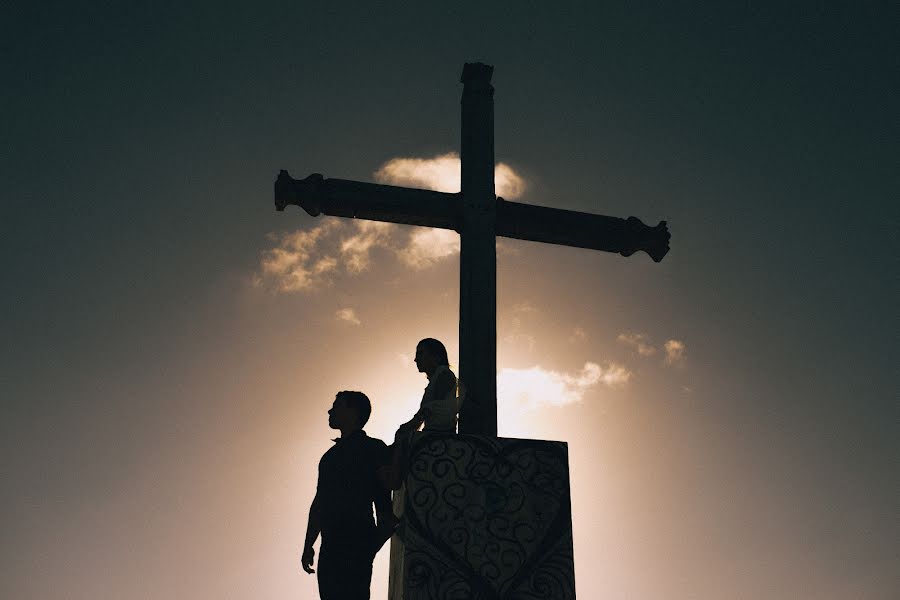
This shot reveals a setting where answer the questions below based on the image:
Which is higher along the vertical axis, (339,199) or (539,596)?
(339,199)

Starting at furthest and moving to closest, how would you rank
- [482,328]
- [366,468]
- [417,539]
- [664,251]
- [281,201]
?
[664,251] → [281,201] → [482,328] → [366,468] → [417,539]

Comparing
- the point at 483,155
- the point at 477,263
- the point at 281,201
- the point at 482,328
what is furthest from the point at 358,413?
the point at 483,155

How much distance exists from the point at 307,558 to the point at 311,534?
15 cm

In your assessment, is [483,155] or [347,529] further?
[483,155]

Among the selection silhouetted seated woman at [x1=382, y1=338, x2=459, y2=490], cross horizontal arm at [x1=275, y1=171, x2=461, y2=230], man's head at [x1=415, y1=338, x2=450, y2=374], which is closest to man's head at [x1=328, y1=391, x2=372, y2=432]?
silhouetted seated woman at [x1=382, y1=338, x2=459, y2=490]

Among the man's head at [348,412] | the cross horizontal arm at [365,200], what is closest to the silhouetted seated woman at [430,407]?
the man's head at [348,412]

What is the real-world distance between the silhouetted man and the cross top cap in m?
3.39

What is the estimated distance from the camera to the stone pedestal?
5.16 metres

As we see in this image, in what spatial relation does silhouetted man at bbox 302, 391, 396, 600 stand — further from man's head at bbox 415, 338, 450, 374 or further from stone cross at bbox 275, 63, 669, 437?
stone cross at bbox 275, 63, 669, 437

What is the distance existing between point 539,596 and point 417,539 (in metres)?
0.82

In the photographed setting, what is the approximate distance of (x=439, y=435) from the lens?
217 inches

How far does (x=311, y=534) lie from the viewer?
571 centimetres

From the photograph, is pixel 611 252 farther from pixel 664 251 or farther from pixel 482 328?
pixel 482 328

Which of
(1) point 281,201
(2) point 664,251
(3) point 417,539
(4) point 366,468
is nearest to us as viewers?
(3) point 417,539
